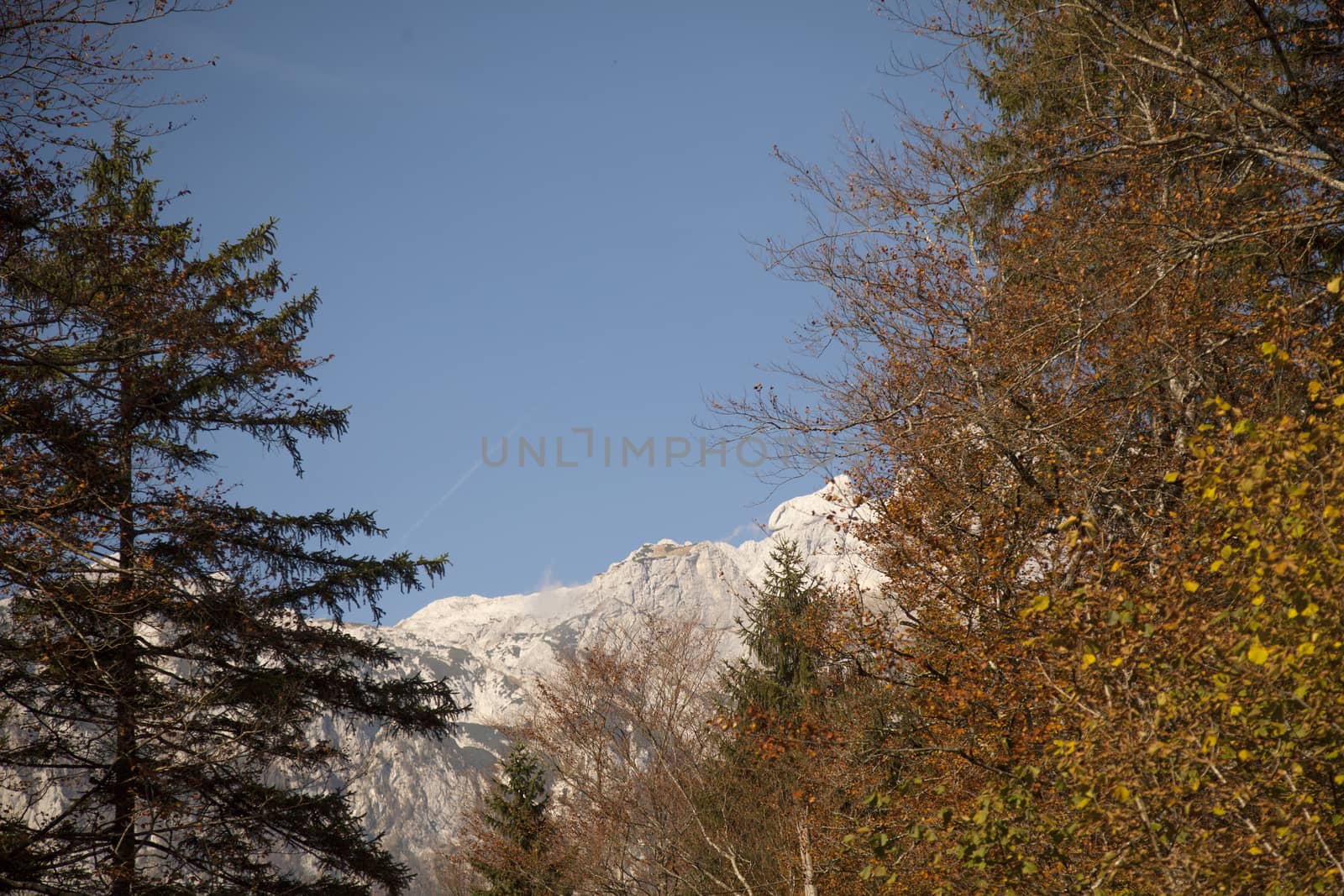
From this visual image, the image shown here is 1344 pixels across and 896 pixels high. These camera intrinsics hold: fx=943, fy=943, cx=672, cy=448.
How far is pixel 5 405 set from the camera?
7.17 metres

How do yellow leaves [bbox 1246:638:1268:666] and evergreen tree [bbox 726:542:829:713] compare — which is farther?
evergreen tree [bbox 726:542:829:713]

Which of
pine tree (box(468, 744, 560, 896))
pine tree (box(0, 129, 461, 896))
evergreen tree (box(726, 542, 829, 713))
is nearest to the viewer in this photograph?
pine tree (box(0, 129, 461, 896))

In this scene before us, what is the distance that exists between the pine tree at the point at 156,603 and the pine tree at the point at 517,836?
835 centimetres

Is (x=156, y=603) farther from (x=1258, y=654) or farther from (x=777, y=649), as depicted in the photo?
(x=777, y=649)

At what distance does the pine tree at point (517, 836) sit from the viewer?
20.5m

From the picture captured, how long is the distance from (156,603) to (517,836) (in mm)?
14429

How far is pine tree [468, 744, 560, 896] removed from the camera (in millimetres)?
20516

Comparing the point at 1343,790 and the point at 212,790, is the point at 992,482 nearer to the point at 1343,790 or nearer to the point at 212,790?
the point at 1343,790

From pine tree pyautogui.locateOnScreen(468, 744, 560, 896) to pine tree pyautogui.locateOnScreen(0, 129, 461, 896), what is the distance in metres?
8.35

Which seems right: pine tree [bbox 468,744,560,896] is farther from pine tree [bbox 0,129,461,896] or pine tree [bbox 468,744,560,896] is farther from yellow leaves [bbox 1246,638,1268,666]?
yellow leaves [bbox 1246,638,1268,666]

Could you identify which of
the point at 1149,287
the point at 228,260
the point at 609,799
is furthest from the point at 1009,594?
the point at 228,260

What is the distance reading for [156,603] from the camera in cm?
864

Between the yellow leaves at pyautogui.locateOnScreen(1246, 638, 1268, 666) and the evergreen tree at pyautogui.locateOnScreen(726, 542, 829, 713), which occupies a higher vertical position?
the evergreen tree at pyautogui.locateOnScreen(726, 542, 829, 713)

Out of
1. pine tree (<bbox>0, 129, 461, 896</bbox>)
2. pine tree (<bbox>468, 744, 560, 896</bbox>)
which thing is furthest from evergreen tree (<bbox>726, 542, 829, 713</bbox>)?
pine tree (<bbox>0, 129, 461, 896</bbox>)
